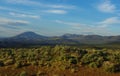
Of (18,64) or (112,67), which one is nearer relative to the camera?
(112,67)

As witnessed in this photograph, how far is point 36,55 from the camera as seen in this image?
31.8 metres

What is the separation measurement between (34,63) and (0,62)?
180 inches

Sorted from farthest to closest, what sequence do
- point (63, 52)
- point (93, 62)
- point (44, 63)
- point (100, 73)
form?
point (63, 52) < point (44, 63) < point (93, 62) < point (100, 73)

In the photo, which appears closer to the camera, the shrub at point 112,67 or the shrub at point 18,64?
the shrub at point 112,67

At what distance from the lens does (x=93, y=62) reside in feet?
87.8

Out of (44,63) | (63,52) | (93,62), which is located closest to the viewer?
(93,62)

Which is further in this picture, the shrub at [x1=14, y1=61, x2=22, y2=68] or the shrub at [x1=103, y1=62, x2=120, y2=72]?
the shrub at [x1=14, y1=61, x2=22, y2=68]

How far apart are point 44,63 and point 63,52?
302cm

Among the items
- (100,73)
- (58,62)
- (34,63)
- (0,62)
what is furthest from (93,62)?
(0,62)

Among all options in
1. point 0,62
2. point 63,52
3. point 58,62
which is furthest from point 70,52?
point 0,62

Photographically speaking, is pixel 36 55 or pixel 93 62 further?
pixel 36 55

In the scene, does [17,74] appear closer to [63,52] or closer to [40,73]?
[40,73]

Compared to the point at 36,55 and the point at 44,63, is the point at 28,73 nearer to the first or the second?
the point at 44,63

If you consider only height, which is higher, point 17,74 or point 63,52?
point 63,52
